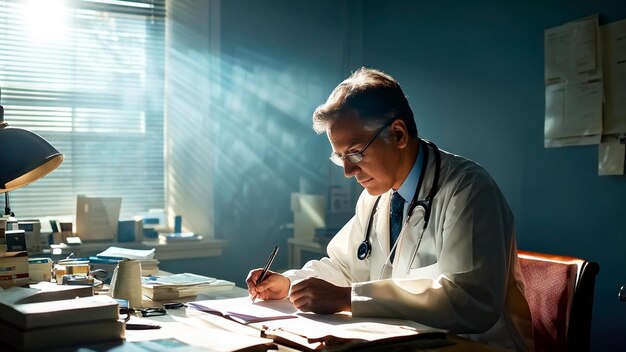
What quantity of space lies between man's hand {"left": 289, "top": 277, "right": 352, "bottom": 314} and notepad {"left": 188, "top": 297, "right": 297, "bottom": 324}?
0.04 meters

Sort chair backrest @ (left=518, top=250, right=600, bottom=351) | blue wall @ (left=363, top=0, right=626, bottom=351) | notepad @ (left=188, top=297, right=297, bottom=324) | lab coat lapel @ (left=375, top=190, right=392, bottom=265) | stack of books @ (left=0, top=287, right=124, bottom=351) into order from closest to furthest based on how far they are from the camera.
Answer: stack of books @ (left=0, top=287, right=124, bottom=351), notepad @ (left=188, top=297, right=297, bottom=324), chair backrest @ (left=518, top=250, right=600, bottom=351), lab coat lapel @ (left=375, top=190, right=392, bottom=265), blue wall @ (left=363, top=0, right=626, bottom=351)

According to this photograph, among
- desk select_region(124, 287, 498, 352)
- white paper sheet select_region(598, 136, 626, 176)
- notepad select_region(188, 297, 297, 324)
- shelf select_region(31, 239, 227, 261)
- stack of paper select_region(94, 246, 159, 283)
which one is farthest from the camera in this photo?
shelf select_region(31, 239, 227, 261)

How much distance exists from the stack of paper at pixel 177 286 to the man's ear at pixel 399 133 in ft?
2.35

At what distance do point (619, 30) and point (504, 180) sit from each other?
2.94 ft

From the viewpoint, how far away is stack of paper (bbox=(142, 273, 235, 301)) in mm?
2014

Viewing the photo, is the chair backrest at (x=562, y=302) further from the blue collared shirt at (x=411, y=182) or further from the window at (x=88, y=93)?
the window at (x=88, y=93)

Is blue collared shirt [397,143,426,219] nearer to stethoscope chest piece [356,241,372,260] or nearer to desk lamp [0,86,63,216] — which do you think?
stethoscope chest piece [356,241,372,260]

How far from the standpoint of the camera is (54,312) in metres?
1.32

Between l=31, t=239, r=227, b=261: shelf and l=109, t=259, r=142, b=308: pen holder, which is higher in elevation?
l=109, t=259, r=142, b=308: pen holder

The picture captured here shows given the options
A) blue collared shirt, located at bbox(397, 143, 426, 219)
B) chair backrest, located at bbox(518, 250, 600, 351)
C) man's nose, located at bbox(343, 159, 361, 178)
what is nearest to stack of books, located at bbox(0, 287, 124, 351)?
man's nose, located at bbox(343, 159, 361, 178)

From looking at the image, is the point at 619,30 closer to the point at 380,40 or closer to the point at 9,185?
the point at 380,40

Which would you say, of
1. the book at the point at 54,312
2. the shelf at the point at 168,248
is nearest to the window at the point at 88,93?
the shelf at the point at 168,248

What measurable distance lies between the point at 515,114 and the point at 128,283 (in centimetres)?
216

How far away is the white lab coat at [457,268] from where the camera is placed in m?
1.64
